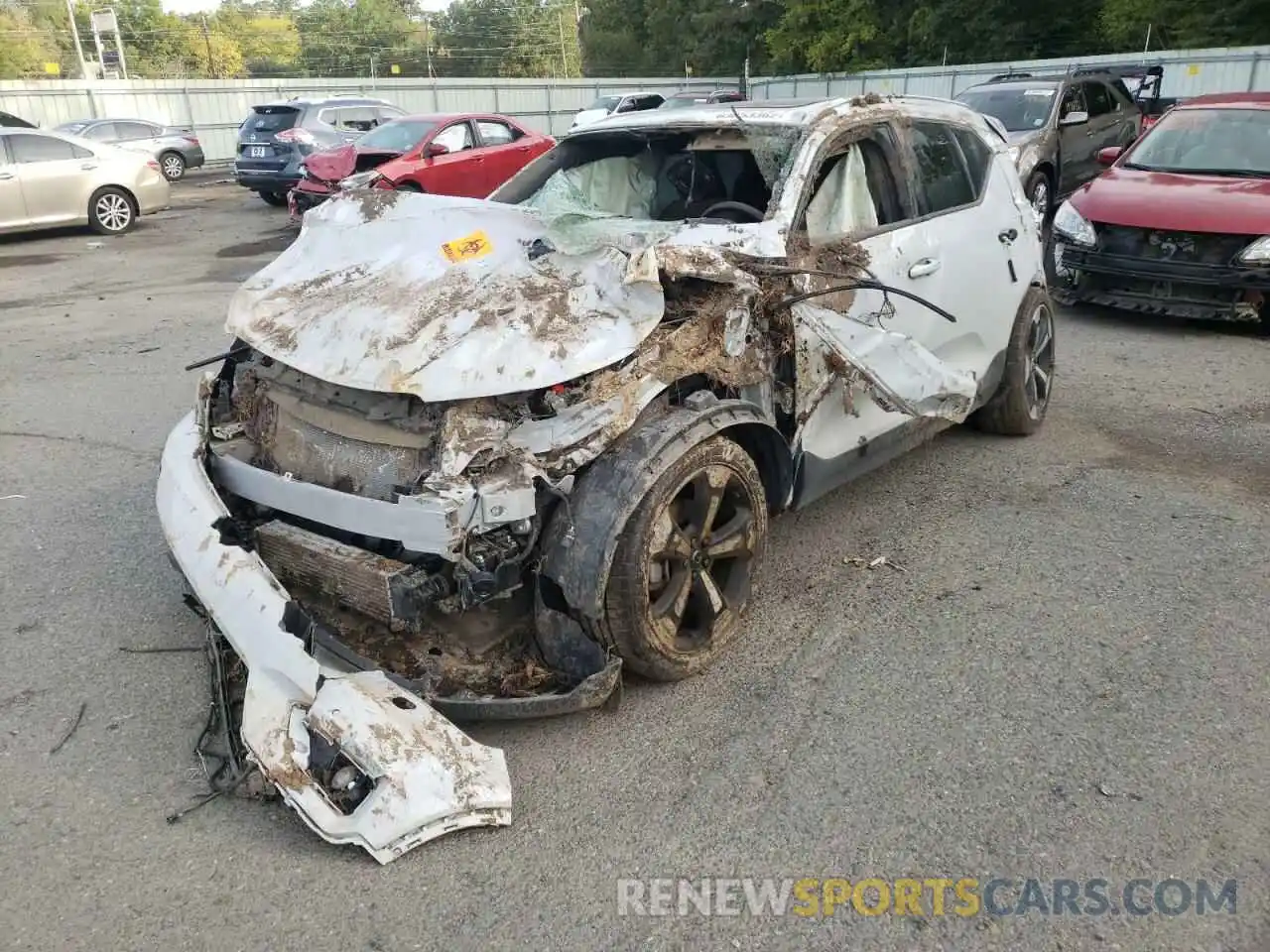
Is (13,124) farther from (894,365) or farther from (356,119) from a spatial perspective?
(894,365)

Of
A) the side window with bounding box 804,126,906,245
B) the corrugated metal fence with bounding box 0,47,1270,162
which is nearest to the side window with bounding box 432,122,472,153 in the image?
the side window with bounding box 804,126,906,245

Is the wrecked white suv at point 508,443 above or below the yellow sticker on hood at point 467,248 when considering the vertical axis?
below

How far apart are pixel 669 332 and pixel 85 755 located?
232 cm

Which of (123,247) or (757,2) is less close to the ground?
(757,2)

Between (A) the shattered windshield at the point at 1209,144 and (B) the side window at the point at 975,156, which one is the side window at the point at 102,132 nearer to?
(A) the shattered windshield at the point at 1209,144

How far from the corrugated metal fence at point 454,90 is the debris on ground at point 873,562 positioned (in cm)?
2232

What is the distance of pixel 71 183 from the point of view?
46.3 ft

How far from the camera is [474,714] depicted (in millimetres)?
3018

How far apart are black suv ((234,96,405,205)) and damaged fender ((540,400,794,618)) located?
15415 mm

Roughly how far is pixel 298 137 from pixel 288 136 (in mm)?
171

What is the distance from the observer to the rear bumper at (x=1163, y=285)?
7430 millimetres

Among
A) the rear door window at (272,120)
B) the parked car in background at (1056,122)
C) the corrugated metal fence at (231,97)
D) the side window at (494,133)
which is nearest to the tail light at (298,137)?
the rear door window at (272,120)

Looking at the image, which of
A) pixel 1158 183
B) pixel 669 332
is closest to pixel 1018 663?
pixel 669 332

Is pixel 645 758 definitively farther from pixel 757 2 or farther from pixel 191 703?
pixel 757 2
